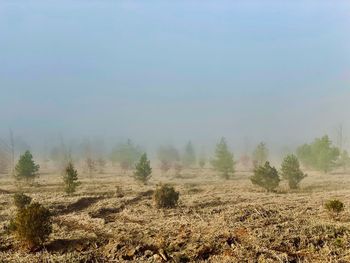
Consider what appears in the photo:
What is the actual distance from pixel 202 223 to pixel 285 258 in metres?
8.55

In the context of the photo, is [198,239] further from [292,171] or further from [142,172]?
[142,172]

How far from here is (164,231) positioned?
23.3 m

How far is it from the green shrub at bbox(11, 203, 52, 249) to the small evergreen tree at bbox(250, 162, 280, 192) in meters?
38.6

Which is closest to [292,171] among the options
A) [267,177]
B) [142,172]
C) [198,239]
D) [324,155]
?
[267,177]

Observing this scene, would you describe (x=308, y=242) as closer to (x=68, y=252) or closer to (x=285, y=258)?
(x=285, y=258)

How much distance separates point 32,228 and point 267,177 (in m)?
40.5

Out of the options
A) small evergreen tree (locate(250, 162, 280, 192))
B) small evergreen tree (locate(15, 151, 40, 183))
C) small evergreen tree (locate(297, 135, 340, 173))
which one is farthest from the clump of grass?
small evergreen tree (locate(297, 135, 340, 173))

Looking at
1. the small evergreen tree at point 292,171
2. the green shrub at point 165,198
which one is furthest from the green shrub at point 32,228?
the small evergreen tree at point 292,171

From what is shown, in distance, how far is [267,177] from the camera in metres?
54.4

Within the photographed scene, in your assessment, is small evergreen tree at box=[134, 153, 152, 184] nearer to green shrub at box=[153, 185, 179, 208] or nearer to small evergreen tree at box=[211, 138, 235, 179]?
small evergreen tree at box=[211, 138, 235, 179]

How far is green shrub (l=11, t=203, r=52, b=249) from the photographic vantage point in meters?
20.8

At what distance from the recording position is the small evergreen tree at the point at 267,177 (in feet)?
→ 177

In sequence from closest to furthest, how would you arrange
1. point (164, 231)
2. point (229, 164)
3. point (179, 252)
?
point (179, 252) → point (164, 231) → point (229, 164)

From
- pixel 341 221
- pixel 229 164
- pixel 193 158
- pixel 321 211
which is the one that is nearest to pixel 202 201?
pixel 321 211
